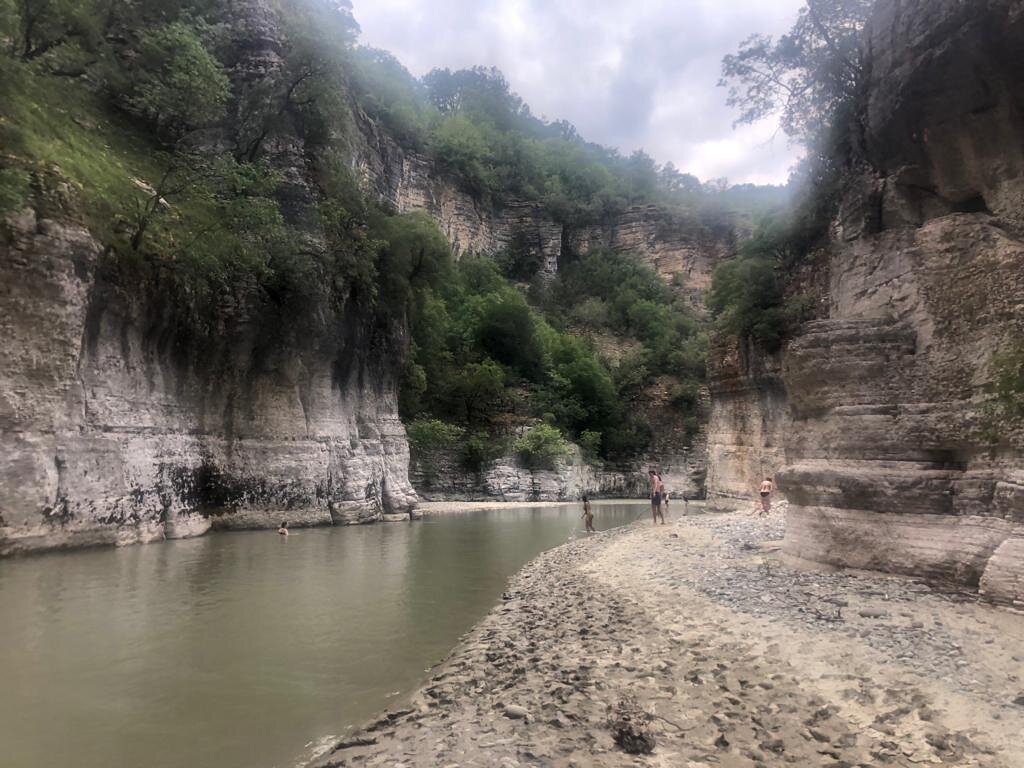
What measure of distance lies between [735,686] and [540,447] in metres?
36.2

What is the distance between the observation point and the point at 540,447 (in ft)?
136

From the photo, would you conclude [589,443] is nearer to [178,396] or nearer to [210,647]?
[178,396]

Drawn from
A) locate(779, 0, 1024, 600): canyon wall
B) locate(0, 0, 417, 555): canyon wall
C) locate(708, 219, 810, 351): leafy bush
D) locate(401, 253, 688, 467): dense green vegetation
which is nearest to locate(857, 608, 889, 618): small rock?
locate(779, 0, 1024, 600): canyon wall

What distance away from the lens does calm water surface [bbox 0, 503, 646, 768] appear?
15.5 feet

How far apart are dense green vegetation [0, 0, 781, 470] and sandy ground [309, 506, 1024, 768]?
13.0 metres

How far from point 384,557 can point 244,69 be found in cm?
2051

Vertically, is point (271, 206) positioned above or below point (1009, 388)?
above

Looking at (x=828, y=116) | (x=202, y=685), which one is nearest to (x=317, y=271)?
(x=828, y=116)

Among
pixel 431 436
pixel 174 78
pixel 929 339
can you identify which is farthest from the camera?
pixel 431 436

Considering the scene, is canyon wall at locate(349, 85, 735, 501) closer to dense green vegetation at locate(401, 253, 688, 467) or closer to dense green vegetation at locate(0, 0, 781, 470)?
dense green vegetation at locate(0, 0, 781, 470)

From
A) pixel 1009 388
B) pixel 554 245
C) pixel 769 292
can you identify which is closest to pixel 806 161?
pixel 769 292

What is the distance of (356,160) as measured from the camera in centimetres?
3450

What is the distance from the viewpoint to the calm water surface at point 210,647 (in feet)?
15.5

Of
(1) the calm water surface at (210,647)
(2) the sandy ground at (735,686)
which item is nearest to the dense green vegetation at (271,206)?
(1) the calm water surface at (210,647)
